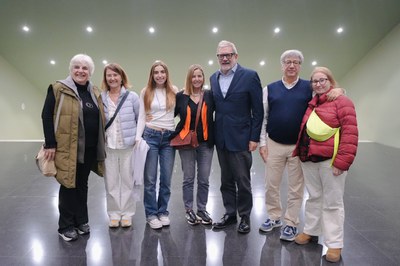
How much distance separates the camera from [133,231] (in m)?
2.70

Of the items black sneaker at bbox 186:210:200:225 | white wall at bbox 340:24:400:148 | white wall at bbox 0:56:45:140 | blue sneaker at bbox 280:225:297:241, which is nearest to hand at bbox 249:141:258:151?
blue sneaker at bbox 280:225:297:241

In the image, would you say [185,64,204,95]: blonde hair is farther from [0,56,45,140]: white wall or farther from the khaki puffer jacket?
[0,56,45,140]: white wall

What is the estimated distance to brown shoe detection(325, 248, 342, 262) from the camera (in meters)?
2.20

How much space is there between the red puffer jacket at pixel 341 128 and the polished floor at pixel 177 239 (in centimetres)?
84

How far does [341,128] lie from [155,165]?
1.65m

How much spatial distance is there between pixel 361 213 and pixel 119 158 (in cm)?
272

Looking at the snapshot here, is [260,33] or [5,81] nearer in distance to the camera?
[260,33]

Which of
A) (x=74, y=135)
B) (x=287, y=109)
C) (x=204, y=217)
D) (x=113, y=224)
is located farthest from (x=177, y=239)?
(x=287, y=109)

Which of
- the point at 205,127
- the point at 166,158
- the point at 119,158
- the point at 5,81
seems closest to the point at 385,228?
the point at 205,127

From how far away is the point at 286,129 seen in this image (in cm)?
243

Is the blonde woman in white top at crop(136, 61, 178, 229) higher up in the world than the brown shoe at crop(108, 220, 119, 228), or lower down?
higher up

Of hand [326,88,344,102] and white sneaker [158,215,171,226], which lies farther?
white sneaker [158,215,171,226]

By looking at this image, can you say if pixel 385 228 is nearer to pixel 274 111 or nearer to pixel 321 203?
pixel 321 203

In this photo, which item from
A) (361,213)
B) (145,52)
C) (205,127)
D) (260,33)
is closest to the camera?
(205,127)
